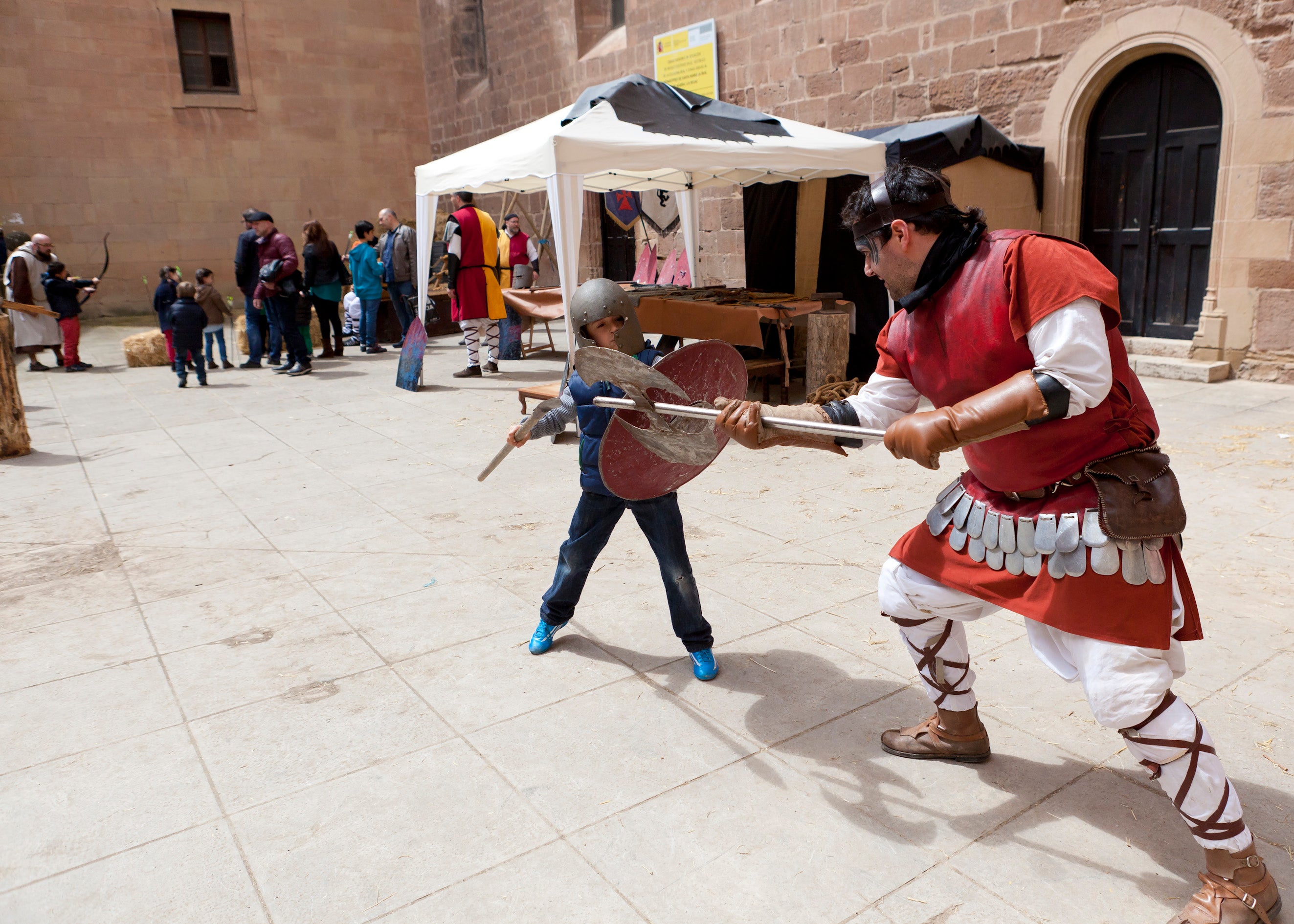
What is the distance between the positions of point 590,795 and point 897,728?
957 millimetres

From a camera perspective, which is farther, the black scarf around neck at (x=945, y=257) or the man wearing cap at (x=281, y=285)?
the man wearing cap at (x=281, y=285)

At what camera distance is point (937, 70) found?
34.0 ft

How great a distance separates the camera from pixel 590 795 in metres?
2.60

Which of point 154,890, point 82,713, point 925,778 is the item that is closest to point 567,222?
point 82,713

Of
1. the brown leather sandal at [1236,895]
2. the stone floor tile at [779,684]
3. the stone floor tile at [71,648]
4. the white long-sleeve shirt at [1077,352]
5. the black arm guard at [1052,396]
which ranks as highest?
the white long-sleeve shirt at [1077,352]

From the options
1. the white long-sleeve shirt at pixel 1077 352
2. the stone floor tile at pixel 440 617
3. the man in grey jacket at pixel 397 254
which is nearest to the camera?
the white long-sleeve shirt at pixel 1077 352

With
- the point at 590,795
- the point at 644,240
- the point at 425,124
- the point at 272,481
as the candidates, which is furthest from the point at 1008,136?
the point at 425,124

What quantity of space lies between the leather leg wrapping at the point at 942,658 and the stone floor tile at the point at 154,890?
1731mm

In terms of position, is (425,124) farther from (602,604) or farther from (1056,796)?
(1056,796)

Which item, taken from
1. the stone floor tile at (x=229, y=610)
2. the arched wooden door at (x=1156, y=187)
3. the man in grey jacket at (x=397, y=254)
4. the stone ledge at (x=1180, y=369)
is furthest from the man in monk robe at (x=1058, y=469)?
the man in grey jacket at (x=397, y=254)

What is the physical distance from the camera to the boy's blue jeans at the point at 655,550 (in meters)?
3.22

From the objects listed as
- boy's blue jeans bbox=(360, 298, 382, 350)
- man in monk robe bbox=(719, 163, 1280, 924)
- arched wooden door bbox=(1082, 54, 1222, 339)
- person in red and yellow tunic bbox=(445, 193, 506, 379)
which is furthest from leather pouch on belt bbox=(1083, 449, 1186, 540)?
boy's blue jeans bbox=(360, 298, 382, 350)

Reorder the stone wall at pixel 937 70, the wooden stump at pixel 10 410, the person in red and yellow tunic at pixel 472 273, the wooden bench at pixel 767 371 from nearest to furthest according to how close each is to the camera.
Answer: the wooden stump at pixel 10 410 → the stone wall at pixel 937 70 → the wooden bench at pixel 767 371 → the person in red and yellow tunic at pixel 472 273

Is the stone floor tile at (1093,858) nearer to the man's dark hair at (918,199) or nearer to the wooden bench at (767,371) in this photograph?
the man's dark hair at (918,199)
